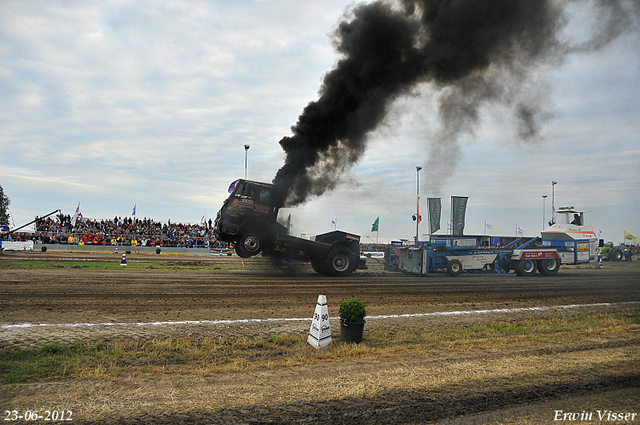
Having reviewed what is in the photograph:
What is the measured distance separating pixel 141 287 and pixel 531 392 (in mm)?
11497

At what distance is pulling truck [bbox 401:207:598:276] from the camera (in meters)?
21.3

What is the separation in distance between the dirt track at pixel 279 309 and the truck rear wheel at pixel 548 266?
4.14 m

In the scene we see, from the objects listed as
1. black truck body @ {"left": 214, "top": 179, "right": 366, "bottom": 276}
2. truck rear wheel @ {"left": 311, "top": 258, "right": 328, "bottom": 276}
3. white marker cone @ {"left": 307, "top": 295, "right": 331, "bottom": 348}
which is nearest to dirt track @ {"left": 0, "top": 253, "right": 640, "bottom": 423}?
truck rear wheel @ {"left": 311, "top": 258, "right": 328, "bottom": 276}

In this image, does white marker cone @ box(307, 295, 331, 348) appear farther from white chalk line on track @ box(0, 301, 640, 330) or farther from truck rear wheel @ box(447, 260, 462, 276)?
truck rear wheel @ box(447, 260, 462, 276)

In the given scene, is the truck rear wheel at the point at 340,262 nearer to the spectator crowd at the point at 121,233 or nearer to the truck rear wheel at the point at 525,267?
the truck rear wheel at the point at 525,267

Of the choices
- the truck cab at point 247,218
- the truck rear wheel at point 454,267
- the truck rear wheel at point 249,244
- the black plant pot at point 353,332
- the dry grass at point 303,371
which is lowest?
the dry grass at point 303,371

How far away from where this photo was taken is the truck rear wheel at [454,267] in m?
21.2

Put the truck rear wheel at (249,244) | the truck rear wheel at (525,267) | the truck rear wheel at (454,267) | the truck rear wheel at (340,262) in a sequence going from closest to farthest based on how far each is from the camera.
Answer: the truck rear wheel at (249,244), the truck rear wheel at (340,262), the truck rear wheel at (454,267), the truck rear wheel at (525,267)

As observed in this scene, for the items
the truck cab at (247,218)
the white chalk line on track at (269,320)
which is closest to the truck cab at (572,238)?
the white chalk line on track at (269,320)

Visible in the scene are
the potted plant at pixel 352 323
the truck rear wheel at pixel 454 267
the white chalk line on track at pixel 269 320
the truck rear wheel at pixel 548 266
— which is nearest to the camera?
the potted plant at pixel 352 323

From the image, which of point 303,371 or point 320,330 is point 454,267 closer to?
point 320,330

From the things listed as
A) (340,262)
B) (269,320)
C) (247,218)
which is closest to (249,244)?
(247,218)

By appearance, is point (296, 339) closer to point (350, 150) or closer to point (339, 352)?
point (339, 352)

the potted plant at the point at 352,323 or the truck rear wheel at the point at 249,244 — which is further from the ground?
the truck rear wheel at the point at 249,244
